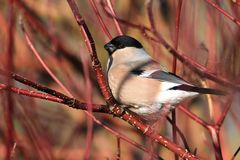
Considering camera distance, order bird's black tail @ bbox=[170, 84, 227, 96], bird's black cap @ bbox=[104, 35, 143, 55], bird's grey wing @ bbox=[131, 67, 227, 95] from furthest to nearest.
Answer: bird's black cap @ bbox=[104, 35, 143, 55] < bird's grey wing @ bbox=[131, 67, 227, 95] < bird's black tail @ bbox=[170, 84, 227, 96]

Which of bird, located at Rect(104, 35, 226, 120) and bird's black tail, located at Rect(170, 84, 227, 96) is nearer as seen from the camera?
bird's black tail, located at Rect(170, 84, 227, 96)

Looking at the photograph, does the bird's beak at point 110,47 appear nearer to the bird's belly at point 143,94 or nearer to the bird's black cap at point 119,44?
the bird's black cap at point 119,44

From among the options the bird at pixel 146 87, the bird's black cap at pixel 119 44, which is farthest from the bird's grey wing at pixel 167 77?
the bird's black cap at pixel 119 44

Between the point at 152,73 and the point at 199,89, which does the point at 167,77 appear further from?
the point at 199,89

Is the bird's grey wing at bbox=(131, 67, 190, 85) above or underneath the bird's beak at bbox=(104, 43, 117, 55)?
underneath

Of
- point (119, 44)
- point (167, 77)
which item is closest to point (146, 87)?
point (167, 77)

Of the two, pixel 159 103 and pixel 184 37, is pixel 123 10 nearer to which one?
pixel 159 103

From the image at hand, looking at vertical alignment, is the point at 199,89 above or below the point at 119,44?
below

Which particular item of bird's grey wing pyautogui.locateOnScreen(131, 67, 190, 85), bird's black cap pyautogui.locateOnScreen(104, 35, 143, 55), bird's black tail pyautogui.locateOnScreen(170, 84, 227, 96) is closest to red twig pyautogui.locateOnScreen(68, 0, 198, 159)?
bird's black tail pyautogui.locateOnScreen(170, 84, 227, 96)

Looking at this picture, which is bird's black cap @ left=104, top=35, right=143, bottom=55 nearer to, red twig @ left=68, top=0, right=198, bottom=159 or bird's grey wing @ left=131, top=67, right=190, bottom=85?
bird's grey wing @ left=131, top=67, right=190, bottom=85

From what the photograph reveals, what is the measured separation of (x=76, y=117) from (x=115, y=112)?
8.45 feet

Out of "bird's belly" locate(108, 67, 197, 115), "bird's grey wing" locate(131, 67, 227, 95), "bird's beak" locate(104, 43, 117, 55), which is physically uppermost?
"bird's beak" locate(104, 43, 117, 55)

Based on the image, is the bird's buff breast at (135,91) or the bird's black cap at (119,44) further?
the bird's black cap at (119,44)

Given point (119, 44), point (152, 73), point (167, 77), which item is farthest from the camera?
point (119, 44)
